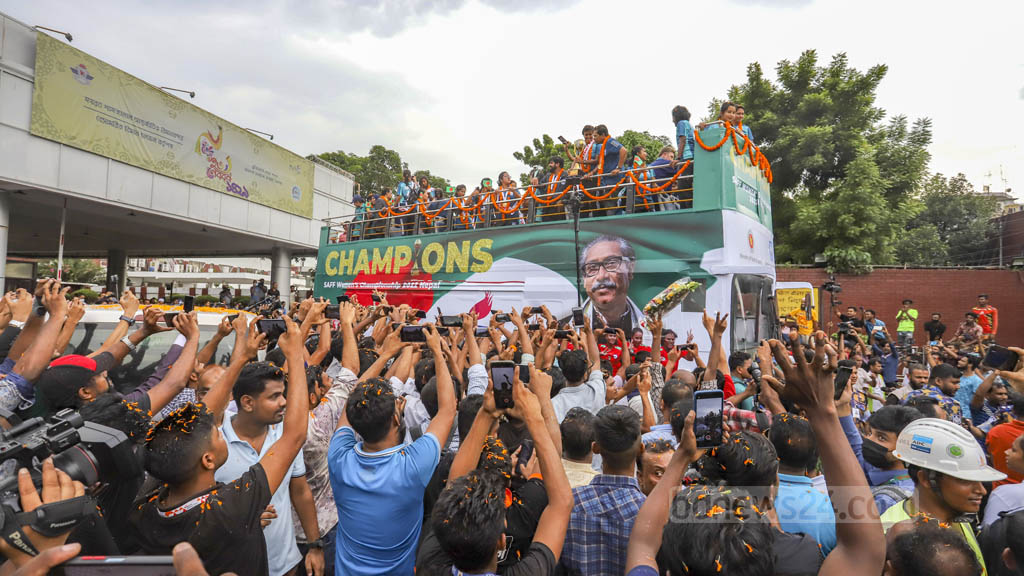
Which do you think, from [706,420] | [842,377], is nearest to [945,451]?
[842,377]

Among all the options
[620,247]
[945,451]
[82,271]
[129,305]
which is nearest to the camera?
[945,451]

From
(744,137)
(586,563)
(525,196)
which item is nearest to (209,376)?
(586,563)

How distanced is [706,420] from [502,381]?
0.76 m

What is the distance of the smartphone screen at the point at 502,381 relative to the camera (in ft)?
6.65

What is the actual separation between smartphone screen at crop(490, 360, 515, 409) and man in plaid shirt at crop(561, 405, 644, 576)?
0.42 meters

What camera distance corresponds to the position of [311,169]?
69.7 ft

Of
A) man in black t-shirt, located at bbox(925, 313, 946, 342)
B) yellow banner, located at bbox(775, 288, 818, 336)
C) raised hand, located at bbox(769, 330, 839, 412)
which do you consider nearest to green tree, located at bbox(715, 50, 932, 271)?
man in black t-shirt, located at bbox(925, 313, 946, 342)

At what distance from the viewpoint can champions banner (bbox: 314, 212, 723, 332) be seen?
327 inches

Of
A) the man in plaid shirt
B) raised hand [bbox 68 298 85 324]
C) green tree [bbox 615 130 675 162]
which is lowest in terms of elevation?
the man in plaid shirt

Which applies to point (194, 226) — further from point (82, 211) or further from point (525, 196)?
point (525, 196)

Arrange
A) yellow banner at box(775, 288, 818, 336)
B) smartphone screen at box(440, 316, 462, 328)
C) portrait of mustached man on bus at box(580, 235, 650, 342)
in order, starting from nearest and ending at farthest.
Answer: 1. smartphone screen at box(440, 316, 462, 328)
2. portrait of mustached man on bus at box(580, 235, 650, 342)
3. yellow banner at box(775, 288, 818, 336)

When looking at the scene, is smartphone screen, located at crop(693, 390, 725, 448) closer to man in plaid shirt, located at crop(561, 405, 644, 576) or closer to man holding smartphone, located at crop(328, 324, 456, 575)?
man in plaid shirt, located at crop(561, 405, 644, 576)

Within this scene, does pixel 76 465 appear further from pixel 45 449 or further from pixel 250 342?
pixel 250 342

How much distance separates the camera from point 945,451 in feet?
6.50
